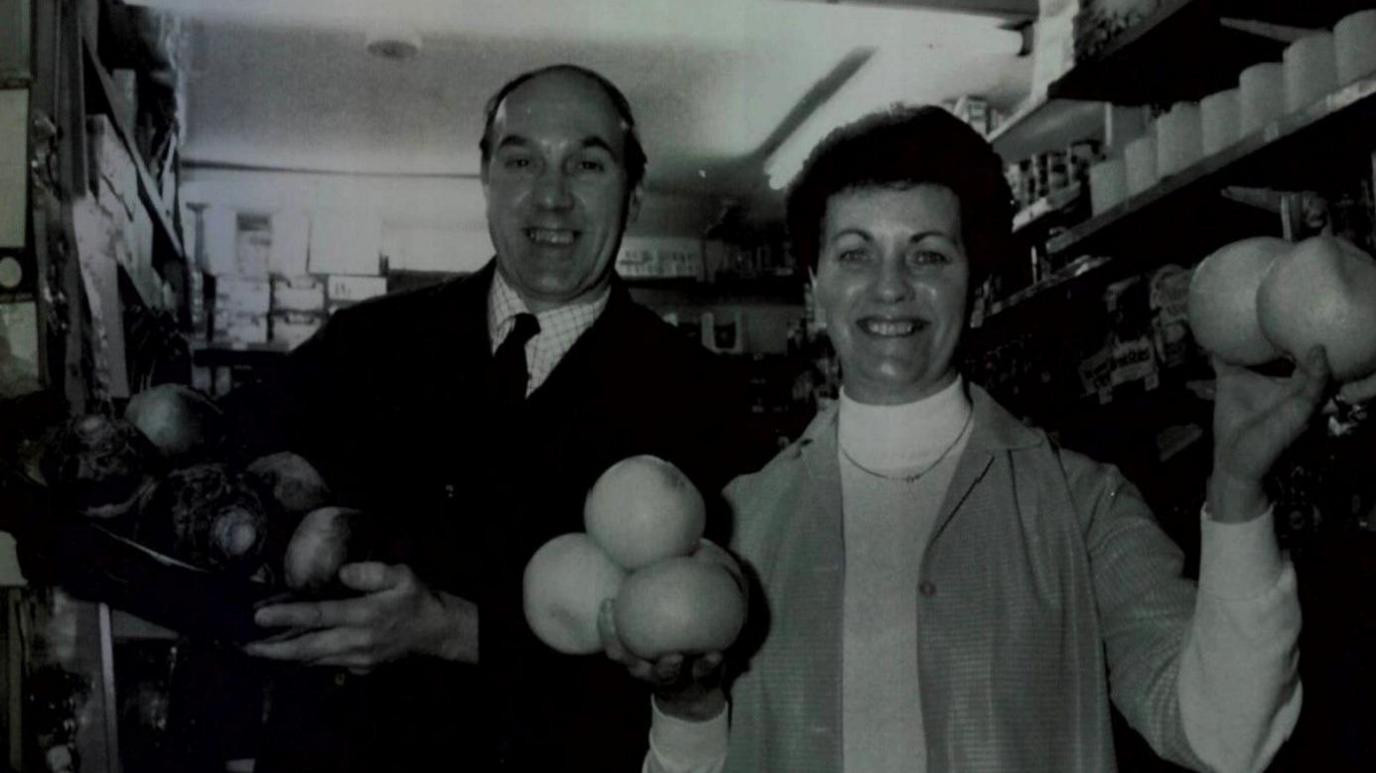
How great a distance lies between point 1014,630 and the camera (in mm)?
1540

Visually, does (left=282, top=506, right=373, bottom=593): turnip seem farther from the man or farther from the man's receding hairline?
the man's receding hairline

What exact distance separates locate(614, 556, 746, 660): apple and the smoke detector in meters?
3.99

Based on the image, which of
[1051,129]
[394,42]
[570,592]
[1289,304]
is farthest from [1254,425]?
[394,42]

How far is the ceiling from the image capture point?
169 inches

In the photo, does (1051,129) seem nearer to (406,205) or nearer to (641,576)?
(641,576)

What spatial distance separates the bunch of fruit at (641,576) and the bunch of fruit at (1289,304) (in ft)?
2.02

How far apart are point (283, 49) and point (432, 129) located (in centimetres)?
101

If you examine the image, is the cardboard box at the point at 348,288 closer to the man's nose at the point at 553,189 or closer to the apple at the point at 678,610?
the man's nose at the point at 553,189

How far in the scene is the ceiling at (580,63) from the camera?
430 centimetres

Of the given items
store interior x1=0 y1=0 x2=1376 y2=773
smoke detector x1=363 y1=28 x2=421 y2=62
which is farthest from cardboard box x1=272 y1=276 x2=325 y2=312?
smoke detector x1=363 y1=28 x2=421 y2=62

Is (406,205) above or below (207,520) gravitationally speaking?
above

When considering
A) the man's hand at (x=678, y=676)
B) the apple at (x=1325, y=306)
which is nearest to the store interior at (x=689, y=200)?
the man's hand at (x=678, y=676)

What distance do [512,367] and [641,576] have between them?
778 mm

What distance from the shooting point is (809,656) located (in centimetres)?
158
